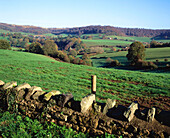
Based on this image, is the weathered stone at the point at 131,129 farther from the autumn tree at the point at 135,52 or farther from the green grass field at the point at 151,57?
the green grass field at the point at 151,57

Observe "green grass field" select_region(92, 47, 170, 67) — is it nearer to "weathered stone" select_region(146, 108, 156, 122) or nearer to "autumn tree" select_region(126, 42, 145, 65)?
"autumn tree" select_region(126, 42, 145, 65)

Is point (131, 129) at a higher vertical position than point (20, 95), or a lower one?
lower

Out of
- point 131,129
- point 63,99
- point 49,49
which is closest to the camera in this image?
point 131,129

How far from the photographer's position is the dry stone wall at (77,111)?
420 centimetres

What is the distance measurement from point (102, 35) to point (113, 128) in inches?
7353

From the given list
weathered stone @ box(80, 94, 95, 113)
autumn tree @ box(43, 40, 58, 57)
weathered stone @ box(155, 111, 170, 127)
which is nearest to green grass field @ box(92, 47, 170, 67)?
autumn tree @ box(43, 40, 58, 57)

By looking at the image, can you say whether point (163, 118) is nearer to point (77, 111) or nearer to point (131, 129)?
point (131, 129)

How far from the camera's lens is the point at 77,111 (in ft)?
16.7

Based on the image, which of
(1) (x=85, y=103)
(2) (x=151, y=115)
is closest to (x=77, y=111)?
(1) (x=85, y=103)

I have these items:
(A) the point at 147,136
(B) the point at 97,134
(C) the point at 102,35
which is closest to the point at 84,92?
(B) the point at 97,134

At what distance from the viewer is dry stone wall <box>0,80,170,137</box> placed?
13.8 feet

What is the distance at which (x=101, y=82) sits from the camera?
12.7 meters

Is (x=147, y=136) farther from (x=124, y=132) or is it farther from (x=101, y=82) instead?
(x=101, y=82)

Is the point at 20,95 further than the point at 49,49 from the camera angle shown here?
No
